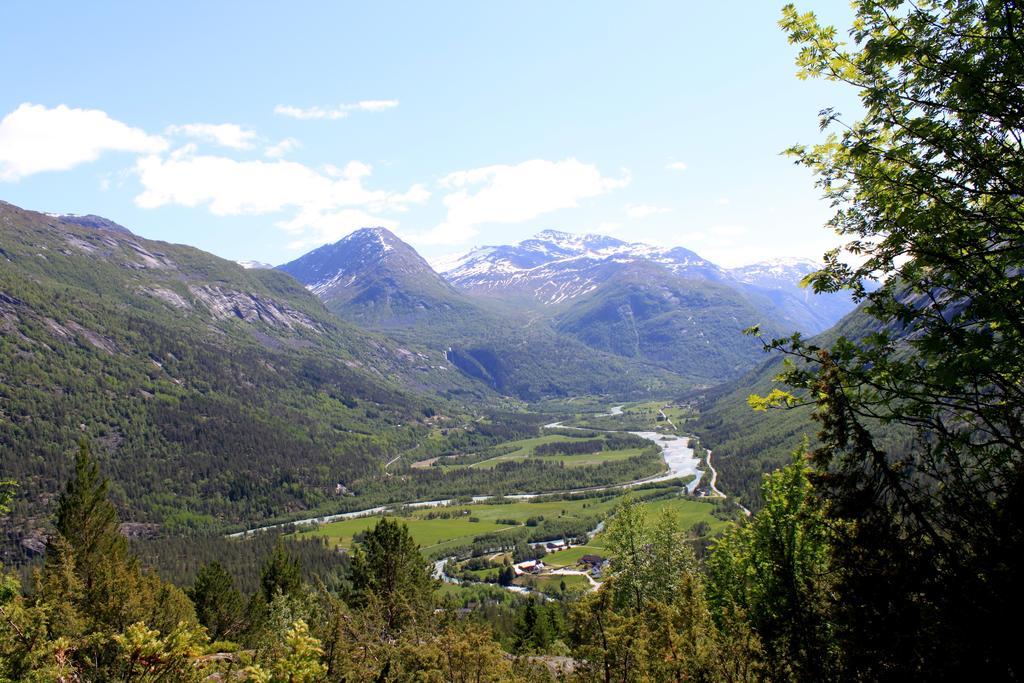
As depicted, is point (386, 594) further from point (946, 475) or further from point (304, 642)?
point (946, 475)

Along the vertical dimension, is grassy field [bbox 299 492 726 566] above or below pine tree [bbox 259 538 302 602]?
below

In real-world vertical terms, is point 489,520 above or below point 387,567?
below

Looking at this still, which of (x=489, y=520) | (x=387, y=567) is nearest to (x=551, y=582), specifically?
(x=489, y=520)

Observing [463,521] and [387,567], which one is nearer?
[387,567]

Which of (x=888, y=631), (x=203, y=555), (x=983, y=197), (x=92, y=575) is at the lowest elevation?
(x=203, y=555)

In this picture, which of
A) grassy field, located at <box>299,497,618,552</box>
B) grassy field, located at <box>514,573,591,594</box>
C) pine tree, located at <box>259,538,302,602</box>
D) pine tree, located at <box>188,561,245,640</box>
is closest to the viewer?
pine tree, located at <box>188,561,245,640</box>

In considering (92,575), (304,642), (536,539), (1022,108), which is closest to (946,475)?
(1022,108)

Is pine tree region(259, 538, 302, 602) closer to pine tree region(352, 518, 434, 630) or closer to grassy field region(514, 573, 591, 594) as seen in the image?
pine tree region(352, 518, 434, 630)

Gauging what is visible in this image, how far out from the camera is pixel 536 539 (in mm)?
148000

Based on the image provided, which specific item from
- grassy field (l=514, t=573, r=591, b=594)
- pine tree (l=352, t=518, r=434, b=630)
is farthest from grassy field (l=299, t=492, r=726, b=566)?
pine tree (l=352, t=518, r=434, b=630)

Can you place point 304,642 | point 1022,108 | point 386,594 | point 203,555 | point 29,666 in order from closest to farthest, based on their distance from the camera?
point 1022,108 → point 304,642 → point 29,666 → point 386,594 → point 203,555

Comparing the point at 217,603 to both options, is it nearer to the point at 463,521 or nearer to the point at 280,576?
the point at 280,576

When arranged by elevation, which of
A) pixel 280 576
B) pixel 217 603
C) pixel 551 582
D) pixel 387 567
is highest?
pixel 387 567

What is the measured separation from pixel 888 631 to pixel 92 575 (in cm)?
4658
